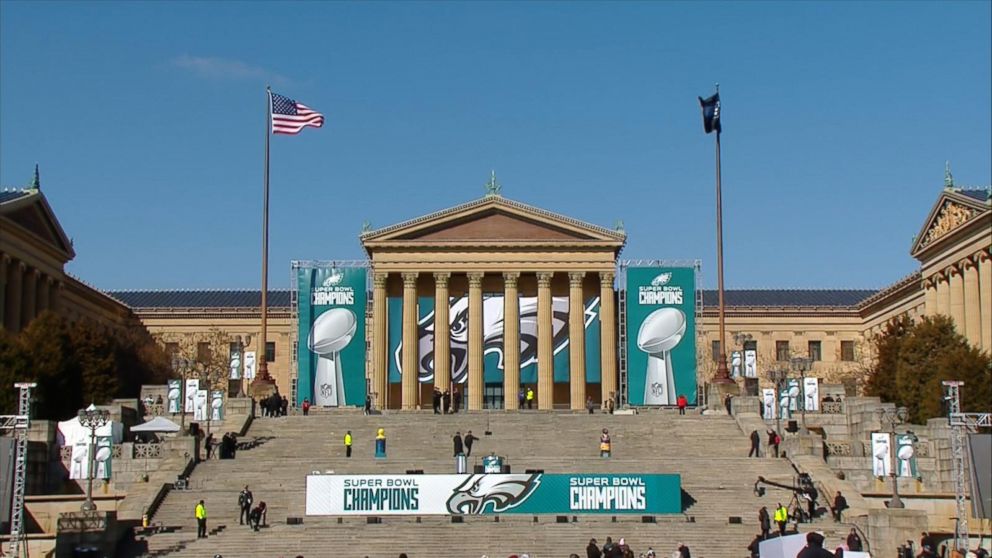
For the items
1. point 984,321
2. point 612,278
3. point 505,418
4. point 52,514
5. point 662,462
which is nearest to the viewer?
point 52,514

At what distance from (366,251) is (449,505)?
1865 inches

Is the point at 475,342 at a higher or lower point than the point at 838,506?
higher

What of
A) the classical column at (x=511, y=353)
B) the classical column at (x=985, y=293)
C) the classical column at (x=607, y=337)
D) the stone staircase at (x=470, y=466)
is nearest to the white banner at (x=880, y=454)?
the stone staircase at (x=470, y=466)

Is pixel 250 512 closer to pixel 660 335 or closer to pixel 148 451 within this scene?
pixel 148 451

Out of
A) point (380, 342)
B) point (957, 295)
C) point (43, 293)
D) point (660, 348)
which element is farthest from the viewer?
point (957, 295)

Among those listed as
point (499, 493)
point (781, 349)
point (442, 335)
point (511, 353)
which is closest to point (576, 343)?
point (511, 353)

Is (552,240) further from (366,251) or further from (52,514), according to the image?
(52,514)

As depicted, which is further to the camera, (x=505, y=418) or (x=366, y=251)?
(x=366, y=251)

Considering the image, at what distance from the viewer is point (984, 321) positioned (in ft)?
274

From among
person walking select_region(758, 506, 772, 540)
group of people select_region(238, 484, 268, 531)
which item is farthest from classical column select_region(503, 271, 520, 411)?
person walking select_region(758, 506, 772, 540)

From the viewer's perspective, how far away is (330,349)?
246 feet

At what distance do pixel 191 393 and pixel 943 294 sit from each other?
51.9 m

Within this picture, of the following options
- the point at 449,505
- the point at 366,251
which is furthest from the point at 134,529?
the point at 366,251

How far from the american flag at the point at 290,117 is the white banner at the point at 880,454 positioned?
29.3 m
